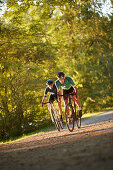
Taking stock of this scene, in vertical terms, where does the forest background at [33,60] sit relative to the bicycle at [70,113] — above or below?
above

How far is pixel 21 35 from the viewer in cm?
1537

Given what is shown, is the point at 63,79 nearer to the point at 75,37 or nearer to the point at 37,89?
the point at 37,89

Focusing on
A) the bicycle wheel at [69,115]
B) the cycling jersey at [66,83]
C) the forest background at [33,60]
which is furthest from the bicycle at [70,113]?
the forest background at [33,60]

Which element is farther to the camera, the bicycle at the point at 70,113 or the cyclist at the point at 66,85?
the bicycle at the point at 70,113

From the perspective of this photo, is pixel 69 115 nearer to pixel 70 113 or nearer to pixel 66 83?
pixel 70 113

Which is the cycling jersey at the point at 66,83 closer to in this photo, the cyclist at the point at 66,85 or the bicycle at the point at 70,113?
the cyclist at the point at 66,85

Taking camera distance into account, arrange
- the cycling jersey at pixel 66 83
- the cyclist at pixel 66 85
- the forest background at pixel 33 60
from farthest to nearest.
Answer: the forest background at pixel 33 60 < the cycling jersey at pixel 66 83 < the cyclist at pixel 66 85

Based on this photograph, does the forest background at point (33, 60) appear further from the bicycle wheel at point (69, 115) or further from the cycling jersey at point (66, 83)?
the bicycle wheel at point (69, 115)

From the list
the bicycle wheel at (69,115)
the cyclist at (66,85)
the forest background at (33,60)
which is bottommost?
the bicycle wheel at (69,115)

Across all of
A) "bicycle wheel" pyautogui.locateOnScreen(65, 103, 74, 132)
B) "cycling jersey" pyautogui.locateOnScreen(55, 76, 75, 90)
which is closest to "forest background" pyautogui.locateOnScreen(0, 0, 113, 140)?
"cycling jersey" pyautogui.locateOnScreen(55, 76, 75, 90)

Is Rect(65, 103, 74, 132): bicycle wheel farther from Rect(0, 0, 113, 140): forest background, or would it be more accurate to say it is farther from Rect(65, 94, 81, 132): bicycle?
Rect(0, 0, 113, 140): forest background

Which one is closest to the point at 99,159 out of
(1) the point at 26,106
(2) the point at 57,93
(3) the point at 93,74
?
(2) the point at 57,93

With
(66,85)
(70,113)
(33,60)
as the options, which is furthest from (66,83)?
(33,60)

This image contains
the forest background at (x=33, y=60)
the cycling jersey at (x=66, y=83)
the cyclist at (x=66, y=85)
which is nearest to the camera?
the cyclist at (x=66, y=85)
